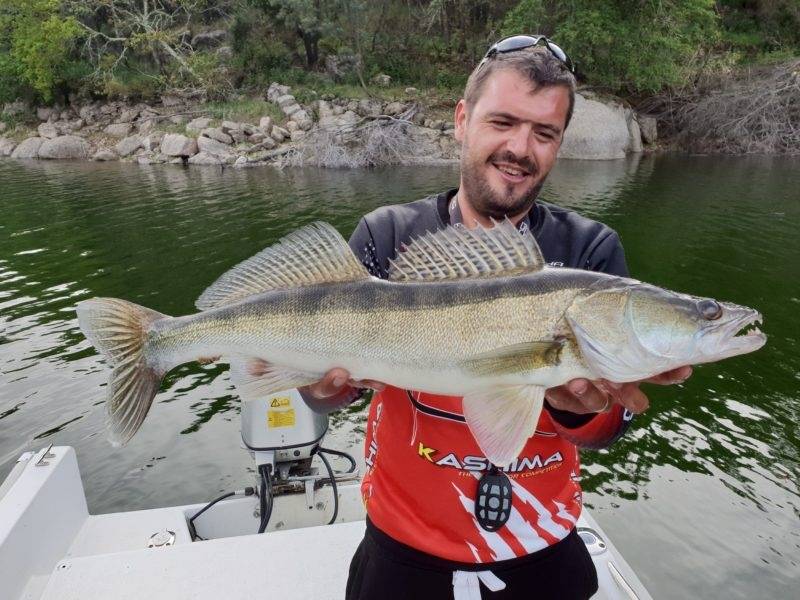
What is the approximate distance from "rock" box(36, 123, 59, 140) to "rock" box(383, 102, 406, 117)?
22793 mm

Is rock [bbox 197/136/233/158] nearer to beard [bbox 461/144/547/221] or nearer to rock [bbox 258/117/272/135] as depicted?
rock [bbox 258/117/272/135]

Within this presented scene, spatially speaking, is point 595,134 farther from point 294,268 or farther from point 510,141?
point 294,268

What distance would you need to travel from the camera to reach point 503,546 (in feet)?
8.38

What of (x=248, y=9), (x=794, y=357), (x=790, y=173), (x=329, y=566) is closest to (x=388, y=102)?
(x=248, y=9)

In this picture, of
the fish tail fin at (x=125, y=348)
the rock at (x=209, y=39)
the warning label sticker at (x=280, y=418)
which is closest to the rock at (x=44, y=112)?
the rock at (x=209, y=39)

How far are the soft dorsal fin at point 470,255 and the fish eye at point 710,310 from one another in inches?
26.7

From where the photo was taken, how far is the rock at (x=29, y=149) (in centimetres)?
3728

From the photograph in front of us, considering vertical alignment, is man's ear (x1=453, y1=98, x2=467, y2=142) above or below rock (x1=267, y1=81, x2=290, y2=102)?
above

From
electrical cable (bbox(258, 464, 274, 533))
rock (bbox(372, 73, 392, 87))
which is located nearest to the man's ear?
electrical cable (bbox(258, 464, 274, 533))

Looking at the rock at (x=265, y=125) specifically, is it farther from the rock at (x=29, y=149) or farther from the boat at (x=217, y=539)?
the boat at (x=217, y=539)

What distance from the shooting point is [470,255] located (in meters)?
2.70

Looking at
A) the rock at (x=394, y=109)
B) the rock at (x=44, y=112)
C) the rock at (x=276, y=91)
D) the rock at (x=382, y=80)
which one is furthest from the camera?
the rock at (x=44, y=112)

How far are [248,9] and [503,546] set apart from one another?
1729 inches

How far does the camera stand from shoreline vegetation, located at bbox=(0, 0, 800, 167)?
1266 inches
